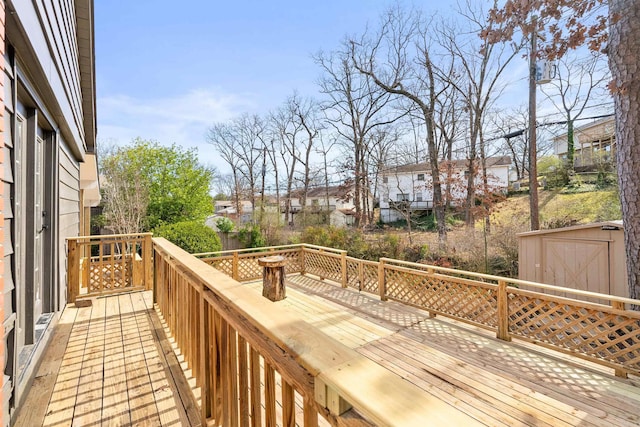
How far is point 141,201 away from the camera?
12.5 m

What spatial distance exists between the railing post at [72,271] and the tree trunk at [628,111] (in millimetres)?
7256

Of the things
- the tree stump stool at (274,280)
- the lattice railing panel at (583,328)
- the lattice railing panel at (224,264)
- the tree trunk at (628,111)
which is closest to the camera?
the lattice railing panel at (583,328)

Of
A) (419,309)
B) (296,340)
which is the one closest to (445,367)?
(419,309)

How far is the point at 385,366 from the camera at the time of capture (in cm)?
342

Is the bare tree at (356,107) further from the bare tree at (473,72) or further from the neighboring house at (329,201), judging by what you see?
the bare tree at (473,72)

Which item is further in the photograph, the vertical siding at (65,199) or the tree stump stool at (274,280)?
the tree stump stool at (274,280)

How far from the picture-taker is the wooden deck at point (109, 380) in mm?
1866

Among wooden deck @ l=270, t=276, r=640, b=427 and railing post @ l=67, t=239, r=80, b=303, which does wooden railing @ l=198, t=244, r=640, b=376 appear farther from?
railing post @ l=67, t=239, r=80, b=303

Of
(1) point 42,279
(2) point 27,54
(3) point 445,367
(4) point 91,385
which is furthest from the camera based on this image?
(3) point 445,367

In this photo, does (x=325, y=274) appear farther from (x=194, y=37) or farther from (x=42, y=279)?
(x=194, y=37)

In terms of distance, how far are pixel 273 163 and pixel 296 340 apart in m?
20.4

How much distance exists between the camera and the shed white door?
5551 millimetres

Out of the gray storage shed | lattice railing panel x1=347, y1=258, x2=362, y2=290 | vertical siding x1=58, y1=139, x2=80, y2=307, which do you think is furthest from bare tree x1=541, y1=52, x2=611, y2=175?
vertical siding x1=58, y1=139, x2=80, y2=307

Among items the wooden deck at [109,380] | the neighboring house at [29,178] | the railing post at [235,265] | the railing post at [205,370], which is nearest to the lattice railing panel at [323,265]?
the railing post at [235,265]
